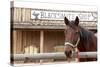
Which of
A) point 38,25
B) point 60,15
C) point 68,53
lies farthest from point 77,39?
point 38,25

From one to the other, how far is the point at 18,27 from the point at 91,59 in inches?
28.7

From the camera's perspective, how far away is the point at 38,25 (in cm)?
186

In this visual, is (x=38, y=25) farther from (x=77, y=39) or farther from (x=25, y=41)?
(x=77, y=39)

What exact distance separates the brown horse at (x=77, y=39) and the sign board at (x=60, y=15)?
4cm

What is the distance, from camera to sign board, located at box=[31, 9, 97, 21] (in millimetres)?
1870

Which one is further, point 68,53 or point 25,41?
point 68,53

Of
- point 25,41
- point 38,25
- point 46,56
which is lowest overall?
point 46,56

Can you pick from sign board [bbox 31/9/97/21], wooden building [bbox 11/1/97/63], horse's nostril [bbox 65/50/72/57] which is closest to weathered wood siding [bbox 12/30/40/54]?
wooden building [bbox 11/1/97/63]

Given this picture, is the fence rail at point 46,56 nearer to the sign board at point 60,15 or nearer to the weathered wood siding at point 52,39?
the weathered wood siding at point 52,39

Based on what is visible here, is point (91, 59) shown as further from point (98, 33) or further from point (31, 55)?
point (31, 55)

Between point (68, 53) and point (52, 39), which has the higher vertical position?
point (52, 39)

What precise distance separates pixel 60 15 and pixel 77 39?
0.27 metres

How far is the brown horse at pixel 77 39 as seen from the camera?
75.7 inches

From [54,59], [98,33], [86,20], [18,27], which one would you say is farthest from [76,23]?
Result: [18,27]
